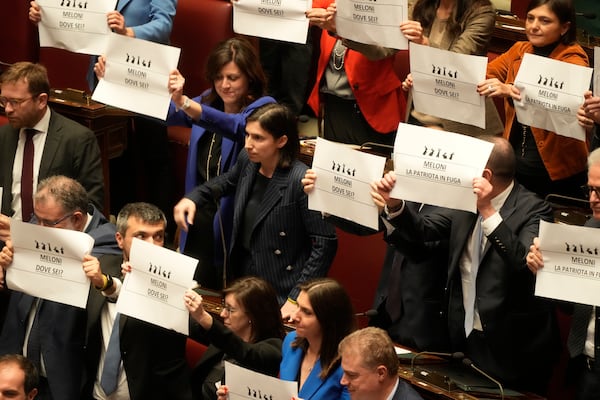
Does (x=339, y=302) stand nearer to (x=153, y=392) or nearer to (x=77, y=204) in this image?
(x=153, y=392)

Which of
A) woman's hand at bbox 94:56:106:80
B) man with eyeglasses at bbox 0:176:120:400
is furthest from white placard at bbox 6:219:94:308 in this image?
woman's hand at bbox 94:56:106:80

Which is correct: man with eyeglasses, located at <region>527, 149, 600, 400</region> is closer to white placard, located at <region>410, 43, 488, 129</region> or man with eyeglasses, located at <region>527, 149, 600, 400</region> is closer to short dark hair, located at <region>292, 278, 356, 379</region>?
white placard, located at <region>410, 43, 488, 129</region>

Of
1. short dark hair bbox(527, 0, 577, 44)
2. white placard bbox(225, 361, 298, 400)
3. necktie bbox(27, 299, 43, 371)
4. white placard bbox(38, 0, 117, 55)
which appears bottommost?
necktie bbox(27, 299, 43, 371)

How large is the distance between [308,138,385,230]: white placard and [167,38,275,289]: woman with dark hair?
73 centimetres

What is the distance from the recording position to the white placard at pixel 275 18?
491cm

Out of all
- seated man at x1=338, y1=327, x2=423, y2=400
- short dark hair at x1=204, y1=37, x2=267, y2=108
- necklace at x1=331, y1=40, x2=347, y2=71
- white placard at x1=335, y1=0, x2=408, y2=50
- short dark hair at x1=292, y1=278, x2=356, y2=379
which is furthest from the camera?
necklace at x1=331, y1=40, x2=347, y2=71

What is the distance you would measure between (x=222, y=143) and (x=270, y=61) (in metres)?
1.56

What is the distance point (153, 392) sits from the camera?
4516 mm

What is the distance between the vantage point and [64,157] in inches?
217

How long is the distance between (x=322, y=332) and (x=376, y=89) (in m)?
1.78

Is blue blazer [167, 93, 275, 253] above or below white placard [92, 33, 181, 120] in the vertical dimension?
below

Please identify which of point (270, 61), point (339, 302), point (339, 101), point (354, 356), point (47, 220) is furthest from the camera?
point (270, 61)

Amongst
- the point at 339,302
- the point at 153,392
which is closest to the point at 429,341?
the point at 339,302

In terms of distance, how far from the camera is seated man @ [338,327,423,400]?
3.84 meters
